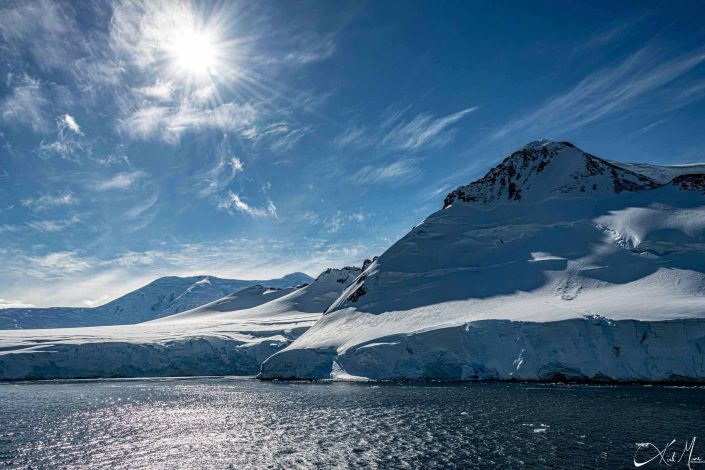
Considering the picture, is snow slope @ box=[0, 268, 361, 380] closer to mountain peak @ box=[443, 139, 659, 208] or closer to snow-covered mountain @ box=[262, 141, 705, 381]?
snow-covered mountain @ box=[262, 141, 705, 381]

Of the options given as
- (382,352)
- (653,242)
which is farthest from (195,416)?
(653,242)

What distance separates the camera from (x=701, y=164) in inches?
4702

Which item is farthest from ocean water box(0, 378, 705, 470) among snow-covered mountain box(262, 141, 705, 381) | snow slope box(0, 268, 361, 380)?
snow slope box(0, 268, 361, 380)

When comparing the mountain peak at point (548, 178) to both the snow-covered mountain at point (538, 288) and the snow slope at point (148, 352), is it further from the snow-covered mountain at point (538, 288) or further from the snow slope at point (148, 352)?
the snow slope at point (148, 352)

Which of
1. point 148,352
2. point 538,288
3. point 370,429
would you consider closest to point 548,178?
point 538,288

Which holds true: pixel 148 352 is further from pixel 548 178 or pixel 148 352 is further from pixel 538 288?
pixel 548 178

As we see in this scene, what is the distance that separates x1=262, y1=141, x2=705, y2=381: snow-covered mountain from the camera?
53.7 metres

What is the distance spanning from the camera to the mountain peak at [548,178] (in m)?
98.4

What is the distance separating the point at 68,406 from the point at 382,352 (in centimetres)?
3769

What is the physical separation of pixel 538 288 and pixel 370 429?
4715cm

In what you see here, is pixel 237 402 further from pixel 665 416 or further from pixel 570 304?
pixel 570 304

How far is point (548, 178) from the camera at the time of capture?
107 meters

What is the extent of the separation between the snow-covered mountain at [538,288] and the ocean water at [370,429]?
223 inches

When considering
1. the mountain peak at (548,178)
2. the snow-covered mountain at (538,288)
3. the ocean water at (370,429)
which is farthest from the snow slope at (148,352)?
the mountain peak at (548,178)
